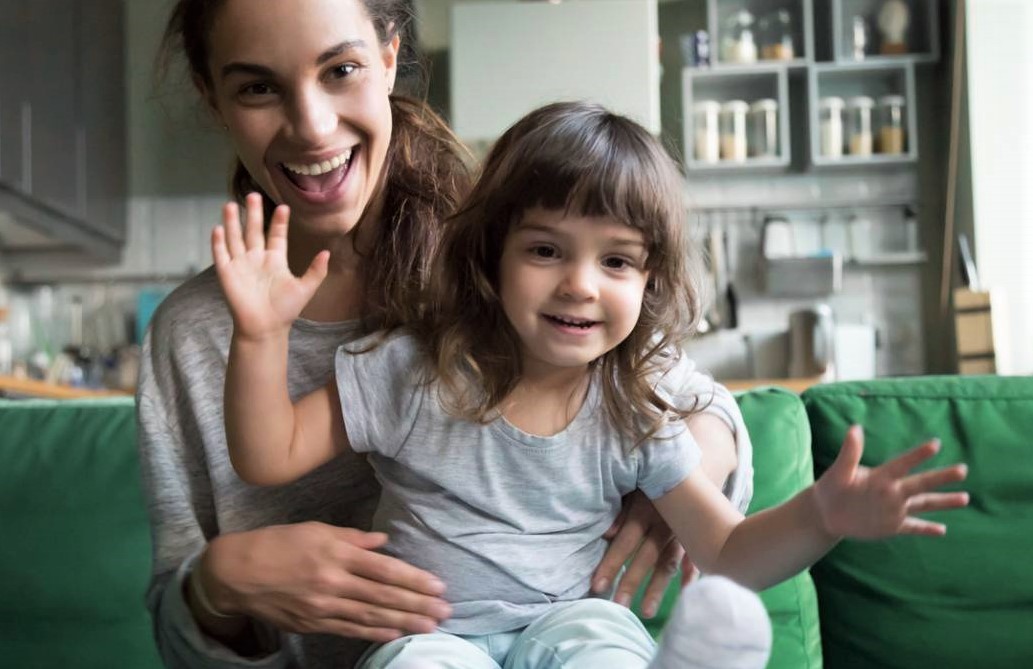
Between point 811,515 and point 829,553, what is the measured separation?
51cm

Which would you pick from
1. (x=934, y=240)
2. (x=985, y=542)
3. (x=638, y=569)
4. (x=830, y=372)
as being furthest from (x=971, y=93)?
(x=638, y=569)

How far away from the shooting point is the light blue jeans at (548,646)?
0.95m

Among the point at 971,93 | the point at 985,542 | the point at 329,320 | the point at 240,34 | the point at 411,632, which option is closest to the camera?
the point at 411,632

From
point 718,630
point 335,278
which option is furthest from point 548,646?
point 335,278

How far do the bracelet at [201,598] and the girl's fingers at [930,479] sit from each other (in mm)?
679

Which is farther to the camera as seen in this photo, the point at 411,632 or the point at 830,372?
the point at 830,372

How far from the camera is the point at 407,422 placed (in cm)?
112

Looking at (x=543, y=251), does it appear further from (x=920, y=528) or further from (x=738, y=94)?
(x=738, y=94)

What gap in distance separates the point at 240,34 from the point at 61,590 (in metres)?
0.83

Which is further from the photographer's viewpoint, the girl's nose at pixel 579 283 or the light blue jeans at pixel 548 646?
the girl's nose at pixel 579 283

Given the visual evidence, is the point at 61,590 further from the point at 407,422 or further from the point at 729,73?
the point at 729,73

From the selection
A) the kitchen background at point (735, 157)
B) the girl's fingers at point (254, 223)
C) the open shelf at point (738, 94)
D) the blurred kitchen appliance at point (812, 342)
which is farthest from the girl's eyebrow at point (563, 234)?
the open shelf at point (738, 94)

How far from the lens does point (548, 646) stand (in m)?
1.00

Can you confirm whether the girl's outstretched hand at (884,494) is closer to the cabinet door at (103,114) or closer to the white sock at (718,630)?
the white sock at (718,630)
